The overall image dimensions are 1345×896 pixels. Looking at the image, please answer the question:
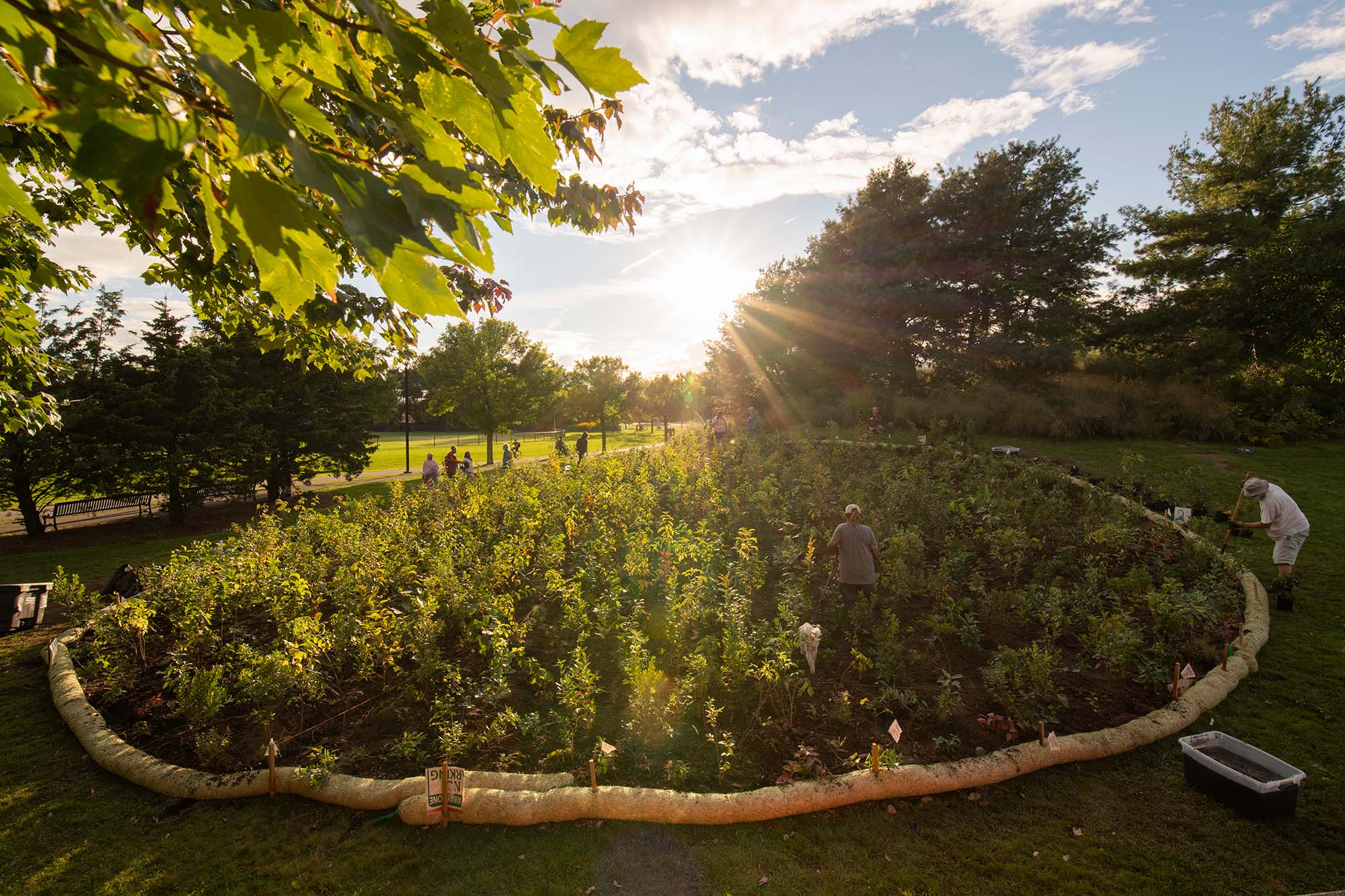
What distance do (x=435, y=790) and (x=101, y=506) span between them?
1935 cm

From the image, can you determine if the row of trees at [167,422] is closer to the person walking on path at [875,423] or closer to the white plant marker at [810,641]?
the white plant marker at [810,641]

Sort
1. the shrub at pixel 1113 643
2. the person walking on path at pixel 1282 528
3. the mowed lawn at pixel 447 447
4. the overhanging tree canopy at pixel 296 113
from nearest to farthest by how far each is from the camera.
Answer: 1. the overhanging tree canopy at pixel 296 113
2. the shrub at pixel 1113 643
3. the person walking on path at pixel 1282 528
4. the mowed lawn at pixel 447 447

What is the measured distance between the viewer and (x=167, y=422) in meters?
13.7

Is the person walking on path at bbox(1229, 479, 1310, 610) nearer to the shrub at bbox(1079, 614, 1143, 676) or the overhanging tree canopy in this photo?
the shrub at bbox(1079, 614, 1143, 676)

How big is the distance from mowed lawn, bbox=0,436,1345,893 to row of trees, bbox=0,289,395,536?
29.9 feet

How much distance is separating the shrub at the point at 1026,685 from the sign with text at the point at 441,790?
446 cm

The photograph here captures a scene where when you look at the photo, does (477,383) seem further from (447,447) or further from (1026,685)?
(1026,685)

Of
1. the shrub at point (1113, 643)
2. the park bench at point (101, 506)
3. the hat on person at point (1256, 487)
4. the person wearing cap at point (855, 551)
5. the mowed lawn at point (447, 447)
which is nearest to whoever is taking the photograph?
the shrub at point (1113, 643)

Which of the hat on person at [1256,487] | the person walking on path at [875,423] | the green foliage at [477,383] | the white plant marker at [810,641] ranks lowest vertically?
the white plant marker at [810,641]

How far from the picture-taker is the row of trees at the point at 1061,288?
56.5ft

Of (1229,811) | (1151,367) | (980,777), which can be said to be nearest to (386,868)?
(980,777)

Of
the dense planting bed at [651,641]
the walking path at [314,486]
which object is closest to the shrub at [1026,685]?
the dense planting bed at [651,641]

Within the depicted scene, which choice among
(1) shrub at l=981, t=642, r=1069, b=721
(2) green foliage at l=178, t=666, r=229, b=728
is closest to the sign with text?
(2) green foliage at l=178, t=666, r=229, b=728

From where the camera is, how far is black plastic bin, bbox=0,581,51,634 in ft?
23.9
